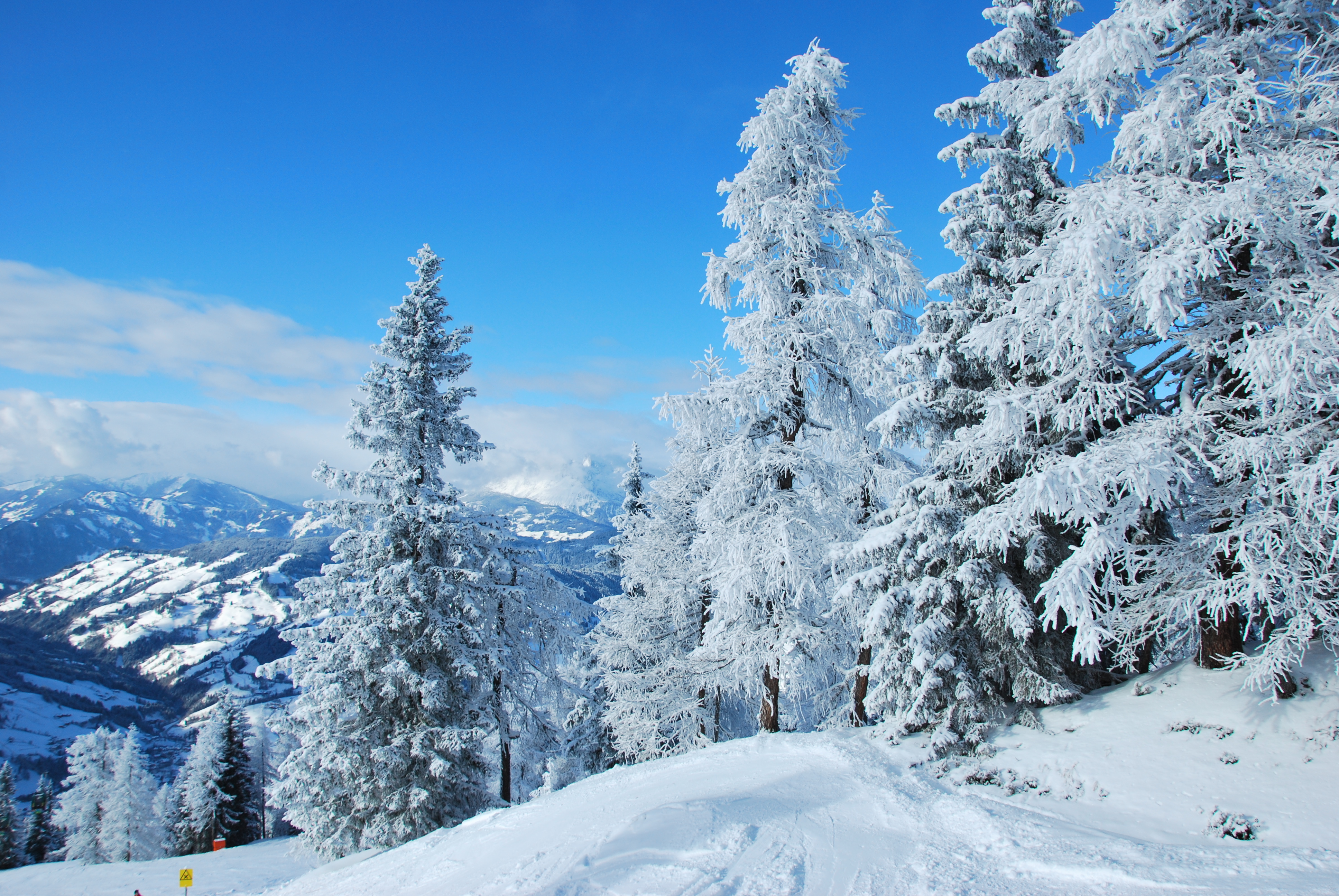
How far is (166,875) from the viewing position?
2227 centimetres

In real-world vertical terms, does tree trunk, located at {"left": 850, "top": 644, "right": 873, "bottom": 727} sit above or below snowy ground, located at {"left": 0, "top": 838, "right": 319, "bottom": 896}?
above

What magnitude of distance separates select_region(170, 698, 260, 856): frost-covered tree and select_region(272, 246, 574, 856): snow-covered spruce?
105 feet

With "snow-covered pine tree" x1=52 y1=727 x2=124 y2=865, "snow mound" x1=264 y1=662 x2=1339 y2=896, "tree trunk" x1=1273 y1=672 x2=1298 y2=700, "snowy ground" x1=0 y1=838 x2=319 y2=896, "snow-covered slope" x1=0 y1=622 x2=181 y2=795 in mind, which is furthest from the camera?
"snow-covered slope" x1=0 y1=622 x2=181 y2=795

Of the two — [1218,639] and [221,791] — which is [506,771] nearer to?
[1218,639]

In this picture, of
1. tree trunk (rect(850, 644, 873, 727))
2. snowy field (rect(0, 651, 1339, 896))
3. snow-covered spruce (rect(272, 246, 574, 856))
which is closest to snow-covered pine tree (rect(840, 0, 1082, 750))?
snowy field (rect(0, 651, 1339, 896))

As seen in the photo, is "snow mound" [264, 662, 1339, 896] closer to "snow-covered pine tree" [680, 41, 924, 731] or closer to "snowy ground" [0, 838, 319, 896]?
"snow-covered pine tree" [680, 41, 924, 731]

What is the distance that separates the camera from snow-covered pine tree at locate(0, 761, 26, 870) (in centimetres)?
4000

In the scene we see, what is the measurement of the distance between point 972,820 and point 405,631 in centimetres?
1300

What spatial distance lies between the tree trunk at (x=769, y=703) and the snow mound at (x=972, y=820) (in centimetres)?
176

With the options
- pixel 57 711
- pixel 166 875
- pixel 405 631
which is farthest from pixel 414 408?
pixel 57 711

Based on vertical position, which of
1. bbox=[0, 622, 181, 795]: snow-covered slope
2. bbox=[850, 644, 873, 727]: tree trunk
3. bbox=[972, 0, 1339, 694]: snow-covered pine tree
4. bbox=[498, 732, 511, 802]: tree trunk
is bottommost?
bbox=[0, 622, 181, 795]: snow-covered slope

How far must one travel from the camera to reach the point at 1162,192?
7.75m

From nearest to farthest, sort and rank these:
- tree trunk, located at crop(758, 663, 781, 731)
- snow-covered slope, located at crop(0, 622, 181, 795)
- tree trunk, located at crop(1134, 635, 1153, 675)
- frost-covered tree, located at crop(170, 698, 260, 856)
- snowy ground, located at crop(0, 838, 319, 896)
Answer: tree trunk, located at crop(1134, 635, 1153, 675)
tree trunk, located at crop(758, 663, 781, 731)
snowy ground, located at crop(0, 838, 319, 896)
frost-covered tree, located at crop(170, 698, 260, 856)
snow-covered slope, located at crop(0, 622, 181, 795)

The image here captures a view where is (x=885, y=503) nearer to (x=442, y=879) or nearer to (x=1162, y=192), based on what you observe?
(x=1162, y=192)
